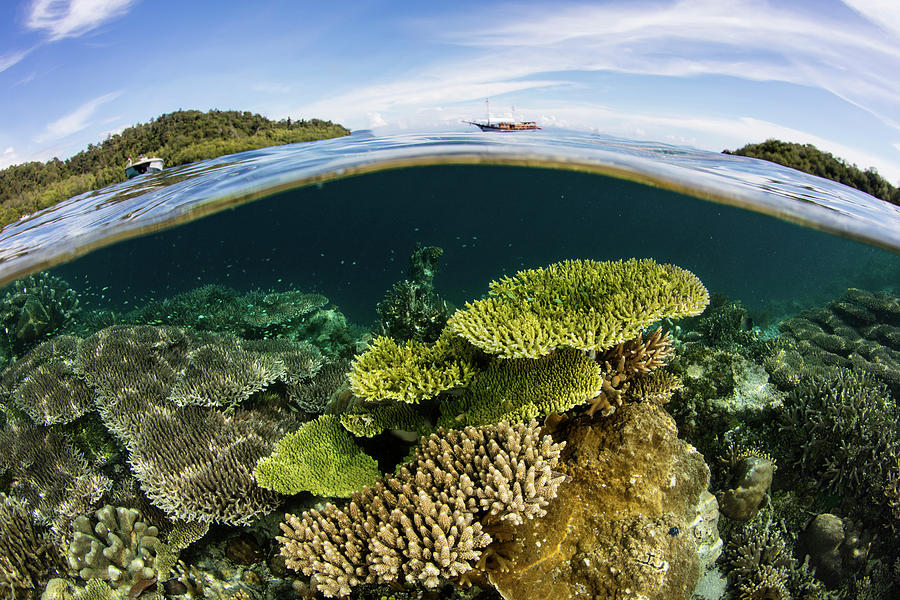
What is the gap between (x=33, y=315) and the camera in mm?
12453

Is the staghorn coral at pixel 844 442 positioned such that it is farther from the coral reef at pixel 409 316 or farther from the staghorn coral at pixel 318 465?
the staghorn coral at pixel 318 465

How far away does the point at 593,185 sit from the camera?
2342 cm

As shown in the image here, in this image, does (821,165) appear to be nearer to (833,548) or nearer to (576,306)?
(833,548)

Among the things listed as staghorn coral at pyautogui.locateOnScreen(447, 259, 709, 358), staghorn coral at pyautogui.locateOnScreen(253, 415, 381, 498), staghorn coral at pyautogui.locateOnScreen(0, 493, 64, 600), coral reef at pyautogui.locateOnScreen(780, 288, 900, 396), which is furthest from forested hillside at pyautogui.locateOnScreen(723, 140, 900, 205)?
staghorn coral at pyautogui.locateOnScreen(0, 493, 64, 600)

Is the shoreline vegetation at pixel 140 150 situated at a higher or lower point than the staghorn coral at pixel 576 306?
higher

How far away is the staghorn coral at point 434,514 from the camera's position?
2848mm

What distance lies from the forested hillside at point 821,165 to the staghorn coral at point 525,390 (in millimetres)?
14636

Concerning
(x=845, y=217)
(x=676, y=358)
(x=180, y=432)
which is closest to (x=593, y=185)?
(x=845, y=217)

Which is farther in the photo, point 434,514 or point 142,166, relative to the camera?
point 142,166

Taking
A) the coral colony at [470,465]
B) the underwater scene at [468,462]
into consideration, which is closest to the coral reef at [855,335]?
the underwater scene at [468,462]

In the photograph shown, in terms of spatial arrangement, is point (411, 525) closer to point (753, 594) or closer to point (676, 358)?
point (753, 594)

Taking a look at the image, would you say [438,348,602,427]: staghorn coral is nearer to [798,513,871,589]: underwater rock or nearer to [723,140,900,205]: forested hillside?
[798,513,871,589]: underwater rock

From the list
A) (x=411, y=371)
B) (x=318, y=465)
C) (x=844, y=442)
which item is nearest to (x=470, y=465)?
(x=411, y=371)

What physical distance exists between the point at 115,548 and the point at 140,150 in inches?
580
